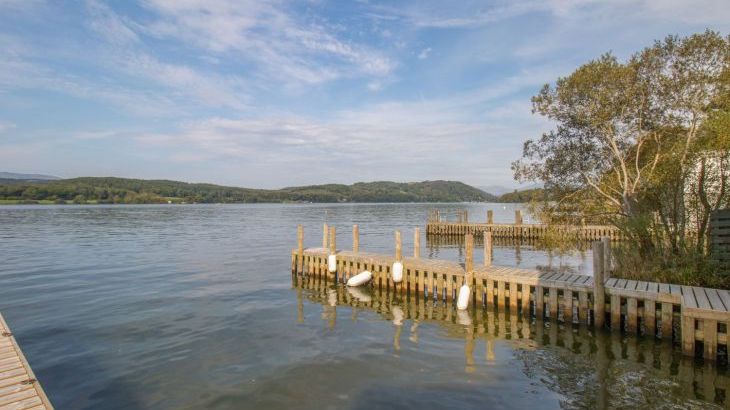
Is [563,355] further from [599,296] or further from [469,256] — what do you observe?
[469,256]

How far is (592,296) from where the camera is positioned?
12477 millimetres

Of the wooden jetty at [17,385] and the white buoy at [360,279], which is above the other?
the wooden jetty at [17,385]

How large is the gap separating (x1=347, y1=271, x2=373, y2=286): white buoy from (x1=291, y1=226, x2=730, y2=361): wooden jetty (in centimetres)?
31

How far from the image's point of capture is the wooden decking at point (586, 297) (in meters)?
9.52

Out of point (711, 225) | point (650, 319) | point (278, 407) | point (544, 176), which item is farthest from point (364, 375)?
point (544, 176)

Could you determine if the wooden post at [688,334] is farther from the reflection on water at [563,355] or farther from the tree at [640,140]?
the tree at [640,140]

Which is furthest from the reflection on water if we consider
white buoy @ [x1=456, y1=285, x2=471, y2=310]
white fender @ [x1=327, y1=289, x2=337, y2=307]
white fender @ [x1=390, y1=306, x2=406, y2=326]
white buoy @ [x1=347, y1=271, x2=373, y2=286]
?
white buoy @ [x1=347, y1=271, x2=373, y2=286]

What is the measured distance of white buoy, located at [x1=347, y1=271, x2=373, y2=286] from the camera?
722 inches

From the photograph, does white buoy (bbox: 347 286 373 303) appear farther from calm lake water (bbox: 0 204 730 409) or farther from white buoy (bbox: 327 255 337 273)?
white buoy (bbox: 327 255 337 273)

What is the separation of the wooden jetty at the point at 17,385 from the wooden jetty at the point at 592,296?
12.5m

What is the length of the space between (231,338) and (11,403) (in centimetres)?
618

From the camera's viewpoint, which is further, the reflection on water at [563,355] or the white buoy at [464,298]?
the white buoy at [464,298]

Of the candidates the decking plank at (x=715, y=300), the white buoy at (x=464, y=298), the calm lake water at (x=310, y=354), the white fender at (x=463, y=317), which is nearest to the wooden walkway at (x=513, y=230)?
the white buoy at (x=464, y=298)

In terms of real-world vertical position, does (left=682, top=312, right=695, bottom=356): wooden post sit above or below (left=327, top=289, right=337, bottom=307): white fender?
above
